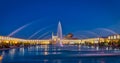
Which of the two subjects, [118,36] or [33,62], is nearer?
[33,62]

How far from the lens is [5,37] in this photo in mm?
141000

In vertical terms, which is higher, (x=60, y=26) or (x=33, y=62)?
(x=60, y=26)

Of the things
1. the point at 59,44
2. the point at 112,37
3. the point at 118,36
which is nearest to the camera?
the point at 59,44

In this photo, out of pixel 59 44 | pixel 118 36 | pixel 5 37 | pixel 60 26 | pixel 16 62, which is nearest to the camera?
pixel 16 62

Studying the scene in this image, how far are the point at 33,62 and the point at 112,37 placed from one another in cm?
14593

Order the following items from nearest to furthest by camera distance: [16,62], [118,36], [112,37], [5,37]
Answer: [16,62] < [5,37] < [118,36] < [112,37]

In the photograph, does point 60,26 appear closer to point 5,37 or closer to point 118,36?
point 5,37

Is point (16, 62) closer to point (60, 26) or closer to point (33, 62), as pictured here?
point (33, 62)

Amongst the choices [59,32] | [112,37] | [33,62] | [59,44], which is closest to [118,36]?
[112,37]

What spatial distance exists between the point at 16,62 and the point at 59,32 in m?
62.7

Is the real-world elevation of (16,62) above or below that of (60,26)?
below

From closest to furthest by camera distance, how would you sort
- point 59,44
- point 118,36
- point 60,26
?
1. point 60,26
2. point 59,44
3. point 118,36

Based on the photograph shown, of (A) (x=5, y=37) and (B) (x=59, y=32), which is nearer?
(B) (x=59, y=32)

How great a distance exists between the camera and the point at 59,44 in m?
125
